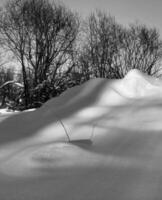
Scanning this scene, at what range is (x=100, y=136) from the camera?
3.12 ft

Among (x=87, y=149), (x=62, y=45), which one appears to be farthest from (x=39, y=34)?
(x=87, y=149)

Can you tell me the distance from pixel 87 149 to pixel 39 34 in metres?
11.5

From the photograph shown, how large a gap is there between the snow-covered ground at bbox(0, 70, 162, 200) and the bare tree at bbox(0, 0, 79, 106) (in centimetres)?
929

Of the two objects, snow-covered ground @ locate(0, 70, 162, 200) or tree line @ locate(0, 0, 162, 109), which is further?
tree line @ locate(0, 0, 162, 109)

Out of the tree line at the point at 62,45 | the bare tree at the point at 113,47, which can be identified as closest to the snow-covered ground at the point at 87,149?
the tree line at the point at 62,45

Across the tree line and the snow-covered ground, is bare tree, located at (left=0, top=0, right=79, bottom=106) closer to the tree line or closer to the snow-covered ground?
the tree line

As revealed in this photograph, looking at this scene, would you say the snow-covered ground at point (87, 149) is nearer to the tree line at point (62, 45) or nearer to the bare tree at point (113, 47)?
the tree line at point (62, 45)

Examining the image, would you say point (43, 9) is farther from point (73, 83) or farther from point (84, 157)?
point (84, 157)

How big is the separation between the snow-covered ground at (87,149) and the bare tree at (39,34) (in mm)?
9292

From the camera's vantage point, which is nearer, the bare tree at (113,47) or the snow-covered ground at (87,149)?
the snow-covered ground at (87,149)

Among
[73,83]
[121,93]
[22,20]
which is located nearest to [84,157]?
[121,93]

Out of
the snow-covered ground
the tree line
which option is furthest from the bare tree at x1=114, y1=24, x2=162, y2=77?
the snow-covered ground

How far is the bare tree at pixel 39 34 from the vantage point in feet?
35.2

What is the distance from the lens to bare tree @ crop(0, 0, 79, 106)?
10.7 metres
